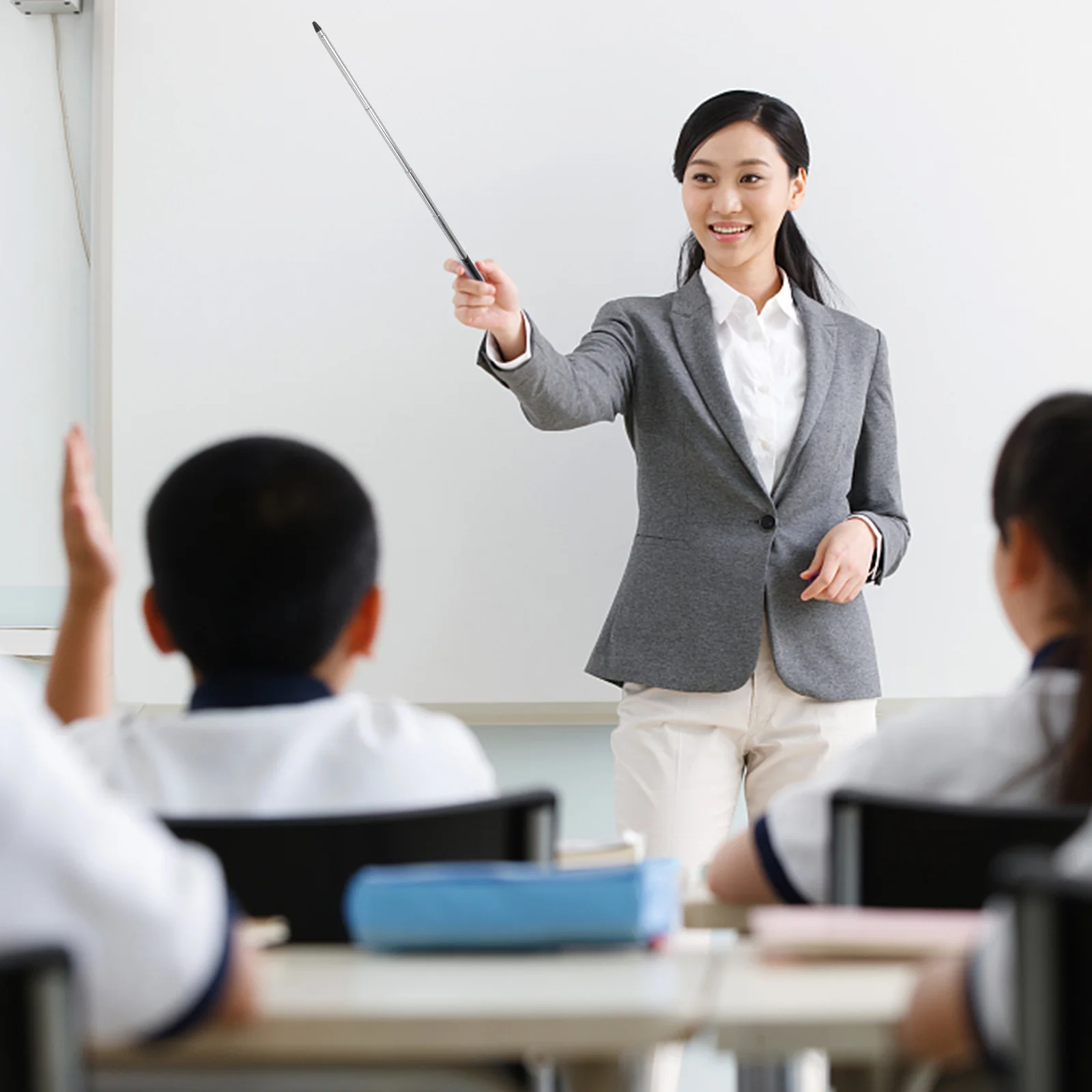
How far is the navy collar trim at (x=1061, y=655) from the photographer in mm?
1281

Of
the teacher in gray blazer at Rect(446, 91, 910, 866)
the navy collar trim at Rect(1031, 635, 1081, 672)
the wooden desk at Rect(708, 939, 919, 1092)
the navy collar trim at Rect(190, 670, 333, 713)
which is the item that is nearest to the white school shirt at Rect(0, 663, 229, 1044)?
the wooden desk at Rect(708, 939, 919, 1092)

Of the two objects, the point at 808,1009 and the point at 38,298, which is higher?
the point at 38,298

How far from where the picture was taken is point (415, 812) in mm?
1056

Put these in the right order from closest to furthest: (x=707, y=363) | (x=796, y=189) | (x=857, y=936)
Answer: (x=857, y=936) → (x=707, y=363) → (x=796, y=189)

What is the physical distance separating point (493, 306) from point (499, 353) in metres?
0.08

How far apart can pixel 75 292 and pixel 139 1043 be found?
2.68 meters

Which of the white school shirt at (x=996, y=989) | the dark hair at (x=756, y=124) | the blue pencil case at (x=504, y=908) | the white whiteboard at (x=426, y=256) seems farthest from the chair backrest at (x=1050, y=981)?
the white whiteboard at (x=426, y=256)

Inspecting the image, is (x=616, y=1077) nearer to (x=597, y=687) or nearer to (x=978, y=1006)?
(x=978, y=1006)

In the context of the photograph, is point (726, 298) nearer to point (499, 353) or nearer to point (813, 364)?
point (813, 364)

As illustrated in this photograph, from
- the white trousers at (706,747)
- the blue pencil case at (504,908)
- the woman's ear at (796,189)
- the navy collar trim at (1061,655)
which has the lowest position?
the white trousers at (706,747)

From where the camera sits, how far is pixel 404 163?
2.47m

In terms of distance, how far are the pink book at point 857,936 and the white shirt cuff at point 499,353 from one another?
1537 mm

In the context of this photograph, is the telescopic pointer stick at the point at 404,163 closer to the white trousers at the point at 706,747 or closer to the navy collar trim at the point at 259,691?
the white trousers at the point at 706,747

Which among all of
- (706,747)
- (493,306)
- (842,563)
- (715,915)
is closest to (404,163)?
(493,306)
